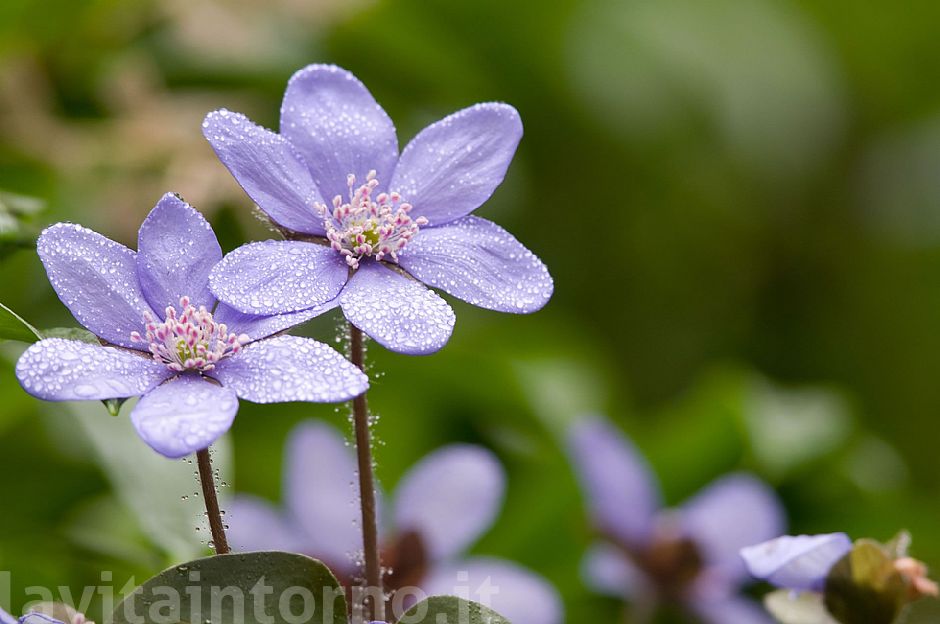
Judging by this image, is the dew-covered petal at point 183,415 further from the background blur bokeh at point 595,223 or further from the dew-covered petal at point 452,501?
the dew-covered petal at point 452,501

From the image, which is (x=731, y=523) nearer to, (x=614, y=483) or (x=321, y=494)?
(x=614, y=483)

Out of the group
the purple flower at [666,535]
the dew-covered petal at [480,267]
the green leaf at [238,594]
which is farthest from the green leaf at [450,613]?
the purple flower at [666,535]

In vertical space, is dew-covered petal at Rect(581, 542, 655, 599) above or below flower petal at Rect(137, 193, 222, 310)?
below

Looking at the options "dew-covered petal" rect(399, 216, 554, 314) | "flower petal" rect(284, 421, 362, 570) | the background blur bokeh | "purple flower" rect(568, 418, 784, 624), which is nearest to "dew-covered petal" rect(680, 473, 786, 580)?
"purple flower" rect(568, 418, 784, 624)

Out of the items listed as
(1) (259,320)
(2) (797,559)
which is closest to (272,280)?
(1) (259,320)

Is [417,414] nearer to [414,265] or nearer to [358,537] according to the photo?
[358,537]

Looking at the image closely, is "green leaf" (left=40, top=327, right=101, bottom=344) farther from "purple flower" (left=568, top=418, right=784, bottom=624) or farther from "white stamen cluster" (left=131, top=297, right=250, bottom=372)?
"purple flower" (left=568, top=418, right=784, bottom=624)
